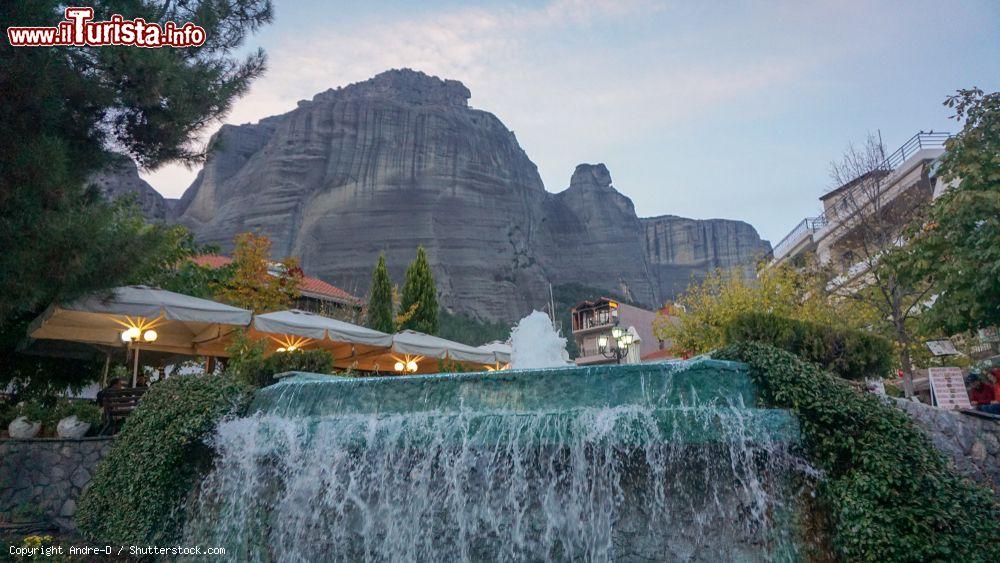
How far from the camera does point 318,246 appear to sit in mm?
58562

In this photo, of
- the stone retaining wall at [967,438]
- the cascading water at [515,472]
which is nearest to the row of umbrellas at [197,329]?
the cascading water at [515,472]

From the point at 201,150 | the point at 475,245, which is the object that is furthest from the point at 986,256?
the point at 475,245

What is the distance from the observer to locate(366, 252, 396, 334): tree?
1981 cm

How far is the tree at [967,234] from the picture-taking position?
25.3 feet

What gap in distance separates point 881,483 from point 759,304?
1259 centimetres

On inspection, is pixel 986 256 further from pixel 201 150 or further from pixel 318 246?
pixel 318 246

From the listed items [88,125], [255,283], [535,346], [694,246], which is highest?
[694,246]

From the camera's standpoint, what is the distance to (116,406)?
7309 millimetres

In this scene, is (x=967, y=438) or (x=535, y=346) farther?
(x=535, y=346)

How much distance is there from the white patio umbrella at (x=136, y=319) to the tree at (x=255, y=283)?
22.3 ft

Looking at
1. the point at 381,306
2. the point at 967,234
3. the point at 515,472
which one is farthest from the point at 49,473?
the point at 381,306

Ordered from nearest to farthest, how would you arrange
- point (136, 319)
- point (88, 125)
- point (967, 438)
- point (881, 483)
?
point (881, 483) → point (967, 438) → point (88, 125) → point (136, 319)

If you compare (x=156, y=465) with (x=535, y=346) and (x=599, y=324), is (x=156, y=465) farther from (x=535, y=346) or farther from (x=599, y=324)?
(x=599, y=324)

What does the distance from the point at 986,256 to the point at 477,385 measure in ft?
21.2
